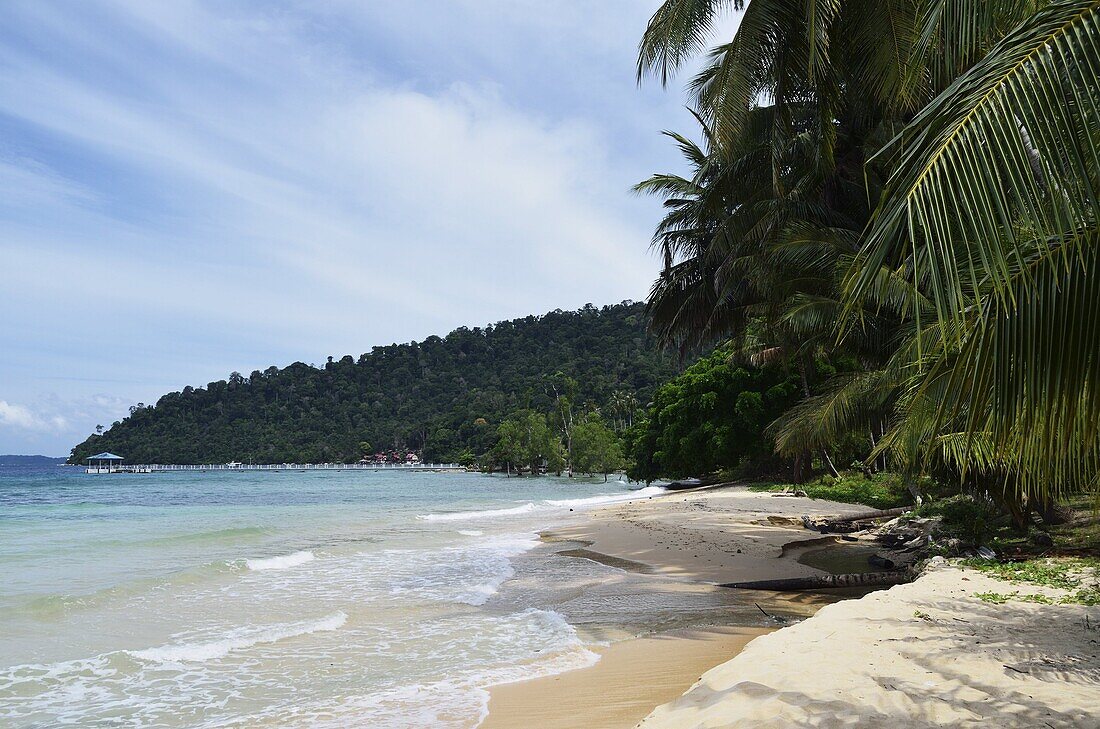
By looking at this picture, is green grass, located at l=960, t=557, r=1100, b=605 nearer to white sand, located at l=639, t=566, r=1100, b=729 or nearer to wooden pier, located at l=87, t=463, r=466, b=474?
white sand, located at l=639, t=566, r=1100, b=729

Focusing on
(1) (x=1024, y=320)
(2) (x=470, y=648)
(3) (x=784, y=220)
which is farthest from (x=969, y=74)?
(3) (x=784, y=220)

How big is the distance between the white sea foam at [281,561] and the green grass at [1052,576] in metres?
11.6

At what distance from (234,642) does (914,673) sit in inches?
267

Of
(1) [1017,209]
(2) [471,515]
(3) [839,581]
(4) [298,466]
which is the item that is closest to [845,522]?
(3) [839,581]

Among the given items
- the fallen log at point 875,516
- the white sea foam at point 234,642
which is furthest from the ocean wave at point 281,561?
the fallen log at point 875,516

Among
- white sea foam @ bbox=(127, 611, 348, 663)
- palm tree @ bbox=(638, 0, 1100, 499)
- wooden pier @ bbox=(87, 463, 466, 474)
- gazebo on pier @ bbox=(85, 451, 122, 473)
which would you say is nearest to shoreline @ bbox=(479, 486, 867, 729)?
palm tree @ bbox=(638, 0, 1100, 499)

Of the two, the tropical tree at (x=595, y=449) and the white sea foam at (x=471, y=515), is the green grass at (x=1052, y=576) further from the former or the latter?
the tropical tree at (x=595, y=449)

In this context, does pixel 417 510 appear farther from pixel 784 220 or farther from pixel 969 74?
pixel 969 74

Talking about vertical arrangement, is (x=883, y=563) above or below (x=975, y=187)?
below

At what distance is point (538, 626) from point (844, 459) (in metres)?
27.5

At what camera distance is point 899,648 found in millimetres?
5215

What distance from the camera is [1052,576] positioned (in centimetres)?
762

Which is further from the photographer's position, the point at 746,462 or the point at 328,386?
the point at 328,386

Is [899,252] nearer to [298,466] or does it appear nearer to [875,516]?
[875,516]
